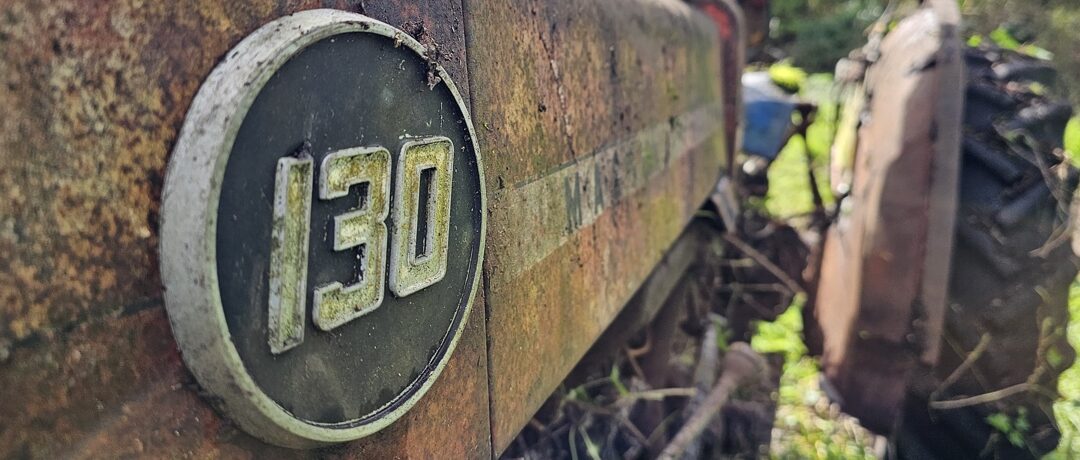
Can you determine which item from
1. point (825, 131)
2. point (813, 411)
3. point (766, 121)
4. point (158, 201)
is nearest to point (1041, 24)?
point (825, 131)

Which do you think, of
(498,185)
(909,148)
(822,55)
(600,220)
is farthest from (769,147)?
(822,55)

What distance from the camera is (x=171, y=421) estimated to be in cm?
60

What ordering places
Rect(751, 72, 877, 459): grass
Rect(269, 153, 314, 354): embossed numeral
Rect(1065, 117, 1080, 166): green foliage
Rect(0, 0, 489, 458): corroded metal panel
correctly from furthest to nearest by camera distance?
1. Rect(1065, 117, 1080, 166): green foliage
2. Rect(751, 72, 877, 459): grass
3. Rect(269, 153, 314, 354): embossed numeral
4. Rect(0, 0, 489, 458): corroded metal panel

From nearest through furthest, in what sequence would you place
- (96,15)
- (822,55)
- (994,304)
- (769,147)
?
(96,15) < (994,304) < (769,147) < (822,55)

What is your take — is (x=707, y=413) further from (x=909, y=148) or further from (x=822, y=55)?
(x=822, y=55)

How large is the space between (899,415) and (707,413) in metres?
0.67

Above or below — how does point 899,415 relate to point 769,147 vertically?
below

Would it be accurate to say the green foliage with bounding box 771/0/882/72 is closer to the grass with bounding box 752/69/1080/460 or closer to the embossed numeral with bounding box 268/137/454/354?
the grass with bounding box 752/69/1080/460

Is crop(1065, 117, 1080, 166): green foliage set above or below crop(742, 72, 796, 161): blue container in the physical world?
below

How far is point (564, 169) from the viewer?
1352mm

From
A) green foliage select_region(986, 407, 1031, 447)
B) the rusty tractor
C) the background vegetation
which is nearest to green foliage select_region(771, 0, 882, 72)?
the background vegetation

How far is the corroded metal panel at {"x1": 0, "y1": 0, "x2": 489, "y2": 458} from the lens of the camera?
0.49 m

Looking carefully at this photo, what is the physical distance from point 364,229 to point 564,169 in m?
0.69

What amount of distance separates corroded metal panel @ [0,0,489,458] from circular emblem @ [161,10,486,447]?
0.8 inches
